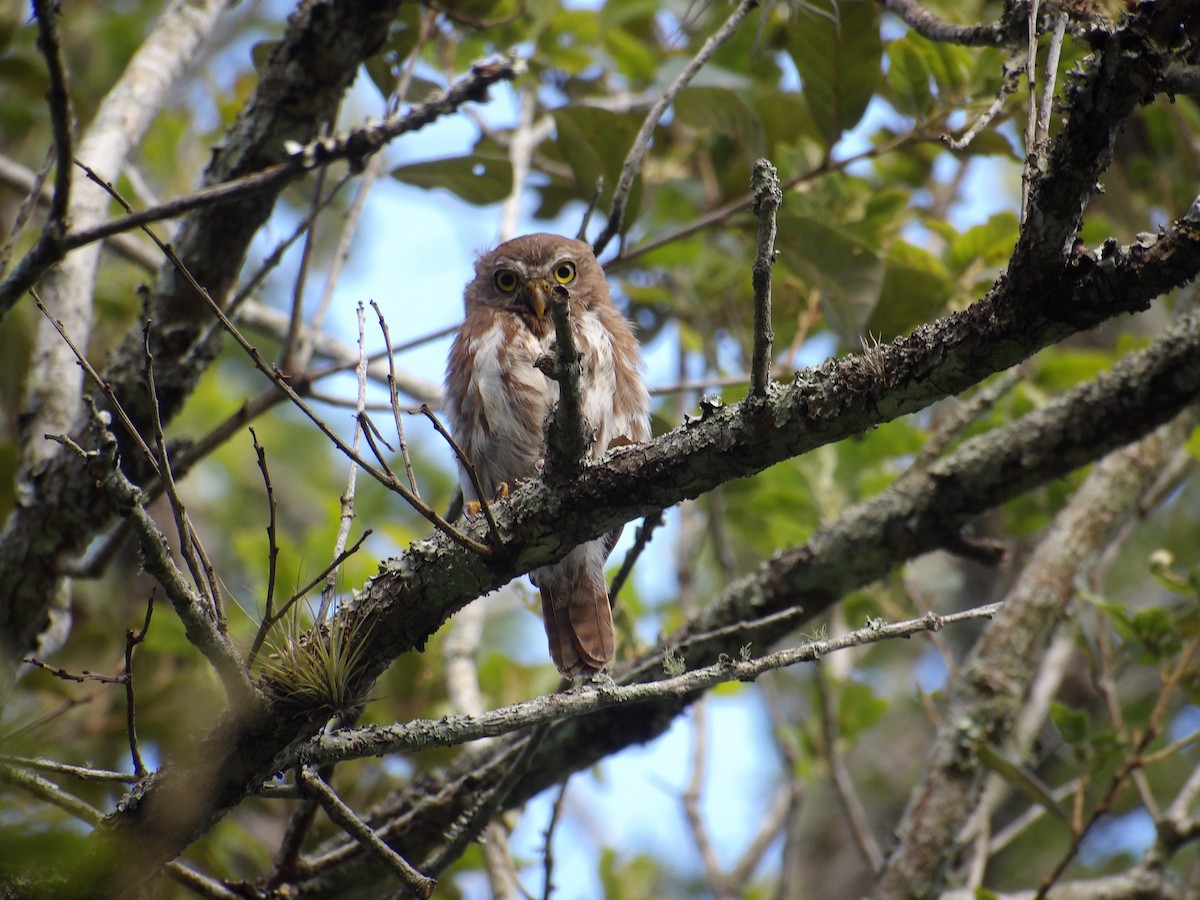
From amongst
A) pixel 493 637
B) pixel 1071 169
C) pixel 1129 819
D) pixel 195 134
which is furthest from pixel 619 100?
pixel 1129 819

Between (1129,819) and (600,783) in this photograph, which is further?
(1129,819)

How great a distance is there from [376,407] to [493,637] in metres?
4.44

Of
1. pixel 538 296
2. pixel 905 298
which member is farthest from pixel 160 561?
pixel 905 298

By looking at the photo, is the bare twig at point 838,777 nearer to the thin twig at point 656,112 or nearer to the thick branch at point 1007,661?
the thick branch at point 1007,661

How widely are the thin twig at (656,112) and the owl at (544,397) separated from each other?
1.24ft

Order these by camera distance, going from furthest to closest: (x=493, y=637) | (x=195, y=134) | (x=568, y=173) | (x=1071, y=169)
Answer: (x=493, y=637) < (x=195, y=134) < (x=568, y=173) < (x=1071, y=169)

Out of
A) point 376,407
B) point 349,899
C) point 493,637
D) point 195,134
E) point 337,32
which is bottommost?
point 349,899

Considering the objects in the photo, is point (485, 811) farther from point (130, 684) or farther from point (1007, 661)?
point (1007, 661)

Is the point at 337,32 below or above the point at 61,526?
above

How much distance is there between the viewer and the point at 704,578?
25.6 ft

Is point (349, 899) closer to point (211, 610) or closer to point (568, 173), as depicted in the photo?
point (211, 610)

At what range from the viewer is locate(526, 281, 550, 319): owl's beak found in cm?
425

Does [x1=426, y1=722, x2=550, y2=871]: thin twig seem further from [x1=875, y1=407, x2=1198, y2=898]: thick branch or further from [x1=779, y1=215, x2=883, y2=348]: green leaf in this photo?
[x1=779, y1=215, x2=883, y2=348]: green leaf

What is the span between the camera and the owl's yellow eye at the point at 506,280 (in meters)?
4.59
